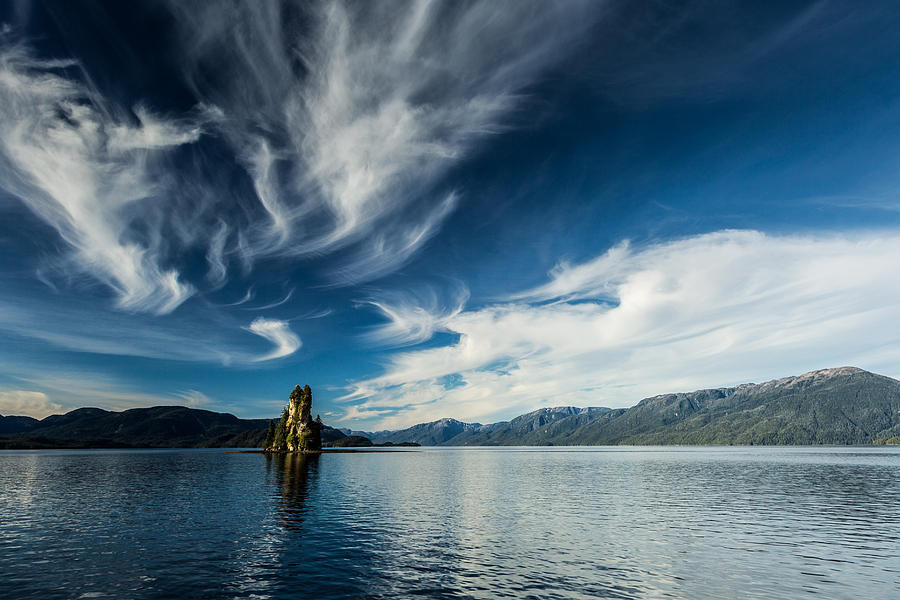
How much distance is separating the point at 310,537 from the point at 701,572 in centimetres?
3315

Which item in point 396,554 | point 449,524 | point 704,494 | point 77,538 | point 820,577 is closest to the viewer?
point 820,577

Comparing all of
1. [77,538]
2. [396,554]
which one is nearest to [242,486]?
[77,538]

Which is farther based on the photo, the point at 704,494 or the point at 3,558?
the point at 704,494

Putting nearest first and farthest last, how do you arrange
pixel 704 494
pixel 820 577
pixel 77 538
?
1. pixel 820 577
2. pixel 77 538
3. pixel 704 494

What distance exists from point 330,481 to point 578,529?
221ft

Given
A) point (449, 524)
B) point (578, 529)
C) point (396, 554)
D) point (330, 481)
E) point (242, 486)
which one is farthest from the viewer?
point (330, 481)

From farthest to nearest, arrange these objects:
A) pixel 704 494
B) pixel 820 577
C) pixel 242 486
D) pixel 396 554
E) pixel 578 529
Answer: pixel 242 486
pixel 704 494
pixel 578 529
pixel 396 554
pixel 820 577

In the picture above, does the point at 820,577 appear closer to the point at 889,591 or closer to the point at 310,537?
the point at 889,591

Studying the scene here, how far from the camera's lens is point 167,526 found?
4606cm

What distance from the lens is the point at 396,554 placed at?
35812mm

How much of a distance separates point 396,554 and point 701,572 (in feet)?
74.6

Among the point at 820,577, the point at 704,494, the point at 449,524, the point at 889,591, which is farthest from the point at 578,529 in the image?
the point at 704,494

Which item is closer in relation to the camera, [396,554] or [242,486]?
[396,554]

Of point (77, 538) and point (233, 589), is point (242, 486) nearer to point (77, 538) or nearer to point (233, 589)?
point (77, 538)
